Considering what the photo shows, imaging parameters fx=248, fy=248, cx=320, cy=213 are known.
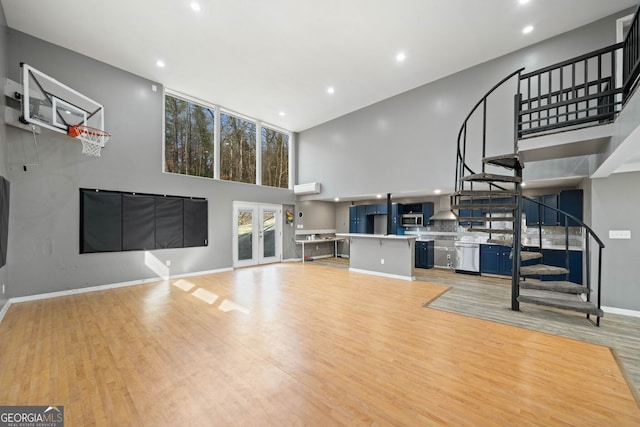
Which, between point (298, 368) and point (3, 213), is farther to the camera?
point (3, 213)

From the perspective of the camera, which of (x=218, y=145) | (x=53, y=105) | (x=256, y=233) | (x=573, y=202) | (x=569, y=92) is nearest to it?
(x=53, y=105)

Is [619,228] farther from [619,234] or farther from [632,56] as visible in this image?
[632,56]

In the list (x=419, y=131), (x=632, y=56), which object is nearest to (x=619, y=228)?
(x=632, y=56)

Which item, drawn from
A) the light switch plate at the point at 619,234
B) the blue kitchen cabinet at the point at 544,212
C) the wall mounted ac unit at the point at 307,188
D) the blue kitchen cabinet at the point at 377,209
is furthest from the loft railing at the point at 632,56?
the wall mounted ac unit at the point at 307,188

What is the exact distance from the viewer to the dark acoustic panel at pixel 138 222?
5.30m

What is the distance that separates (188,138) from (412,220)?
6.99 metres

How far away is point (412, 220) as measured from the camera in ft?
26.5

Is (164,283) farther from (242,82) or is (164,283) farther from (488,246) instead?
(488,246)

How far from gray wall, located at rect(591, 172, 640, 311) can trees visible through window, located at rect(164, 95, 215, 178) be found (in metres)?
8.06

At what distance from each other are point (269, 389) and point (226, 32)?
5262mm

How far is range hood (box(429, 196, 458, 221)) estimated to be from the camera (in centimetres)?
721

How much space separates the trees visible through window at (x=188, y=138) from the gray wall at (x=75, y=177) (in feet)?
0.94

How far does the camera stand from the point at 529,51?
4812 millimetres

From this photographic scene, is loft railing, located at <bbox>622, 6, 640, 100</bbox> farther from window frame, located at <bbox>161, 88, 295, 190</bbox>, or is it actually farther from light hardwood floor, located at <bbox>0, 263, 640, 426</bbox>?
window frame, located at <bbox>161, 88, 295, 190</bbox>
